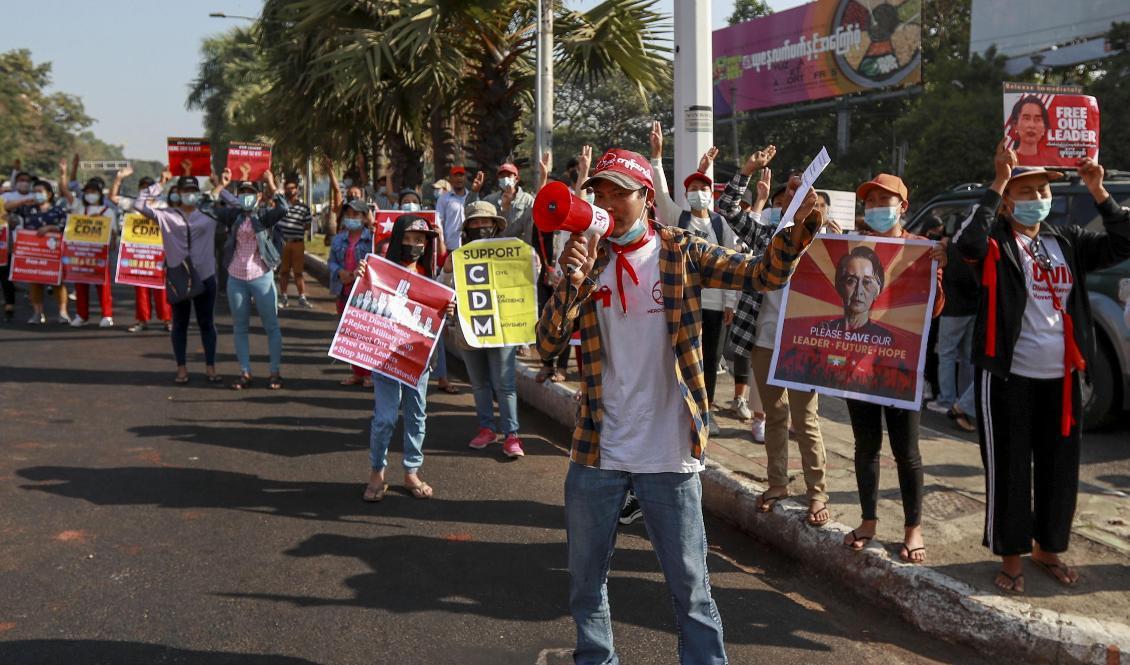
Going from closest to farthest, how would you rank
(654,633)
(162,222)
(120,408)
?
(654,633) → (120,408) → (162,222)

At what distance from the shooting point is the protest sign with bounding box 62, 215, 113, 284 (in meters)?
13.7

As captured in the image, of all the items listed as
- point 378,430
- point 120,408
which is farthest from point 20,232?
point 378,430

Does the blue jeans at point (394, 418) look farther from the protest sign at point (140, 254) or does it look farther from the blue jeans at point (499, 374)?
the protest sign at point (140, 254)

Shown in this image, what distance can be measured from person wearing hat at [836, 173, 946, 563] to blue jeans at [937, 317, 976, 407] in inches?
130

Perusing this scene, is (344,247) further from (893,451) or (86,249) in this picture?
(893,451)

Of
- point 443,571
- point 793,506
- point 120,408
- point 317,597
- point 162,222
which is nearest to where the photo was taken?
point 317,597

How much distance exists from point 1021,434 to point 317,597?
10.5ft

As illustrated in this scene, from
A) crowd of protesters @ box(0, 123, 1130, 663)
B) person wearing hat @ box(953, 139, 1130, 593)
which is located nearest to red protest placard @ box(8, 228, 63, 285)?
crowd of protesters @ box(0, 123, 1130, 663)

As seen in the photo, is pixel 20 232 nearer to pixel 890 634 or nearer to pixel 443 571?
pixel 443 571

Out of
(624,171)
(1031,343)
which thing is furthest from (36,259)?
(1031,343)

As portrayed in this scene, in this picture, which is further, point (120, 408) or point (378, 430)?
point (120, 408)

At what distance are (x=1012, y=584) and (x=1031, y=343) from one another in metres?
1.05

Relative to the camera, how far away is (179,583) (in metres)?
4.63

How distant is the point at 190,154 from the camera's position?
14297 millimetres
